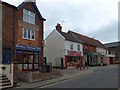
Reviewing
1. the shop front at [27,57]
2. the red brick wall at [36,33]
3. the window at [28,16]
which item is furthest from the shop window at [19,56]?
the window at [28,16]

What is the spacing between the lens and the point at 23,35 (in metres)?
27.3

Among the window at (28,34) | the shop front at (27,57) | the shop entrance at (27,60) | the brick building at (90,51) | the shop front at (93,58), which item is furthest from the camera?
the shop front at (93,58)

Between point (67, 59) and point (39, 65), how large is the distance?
14.8 meters

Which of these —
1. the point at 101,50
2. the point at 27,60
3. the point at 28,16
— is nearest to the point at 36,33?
the point at 28,16

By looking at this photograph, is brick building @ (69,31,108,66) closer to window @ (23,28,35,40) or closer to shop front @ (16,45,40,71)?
shop front @ (16,45,40,71)

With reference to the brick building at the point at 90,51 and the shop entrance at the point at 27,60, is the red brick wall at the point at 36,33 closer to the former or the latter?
the shop entrance at the point at 27,60

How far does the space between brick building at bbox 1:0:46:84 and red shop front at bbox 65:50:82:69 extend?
12.3 meters

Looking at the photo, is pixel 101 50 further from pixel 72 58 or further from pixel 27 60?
pixel 27 60

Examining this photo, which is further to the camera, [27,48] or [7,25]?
[27,48]

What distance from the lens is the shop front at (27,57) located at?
26281 mm

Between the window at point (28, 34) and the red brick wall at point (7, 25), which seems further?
the window at point (28, 34)

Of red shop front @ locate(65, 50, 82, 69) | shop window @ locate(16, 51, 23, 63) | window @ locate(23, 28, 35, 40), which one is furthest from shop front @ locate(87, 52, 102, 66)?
shop window @ locate(16, 51, 23, 63)

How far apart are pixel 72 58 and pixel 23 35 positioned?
1874cm

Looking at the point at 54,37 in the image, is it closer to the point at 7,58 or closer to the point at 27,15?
the point at 27,15
